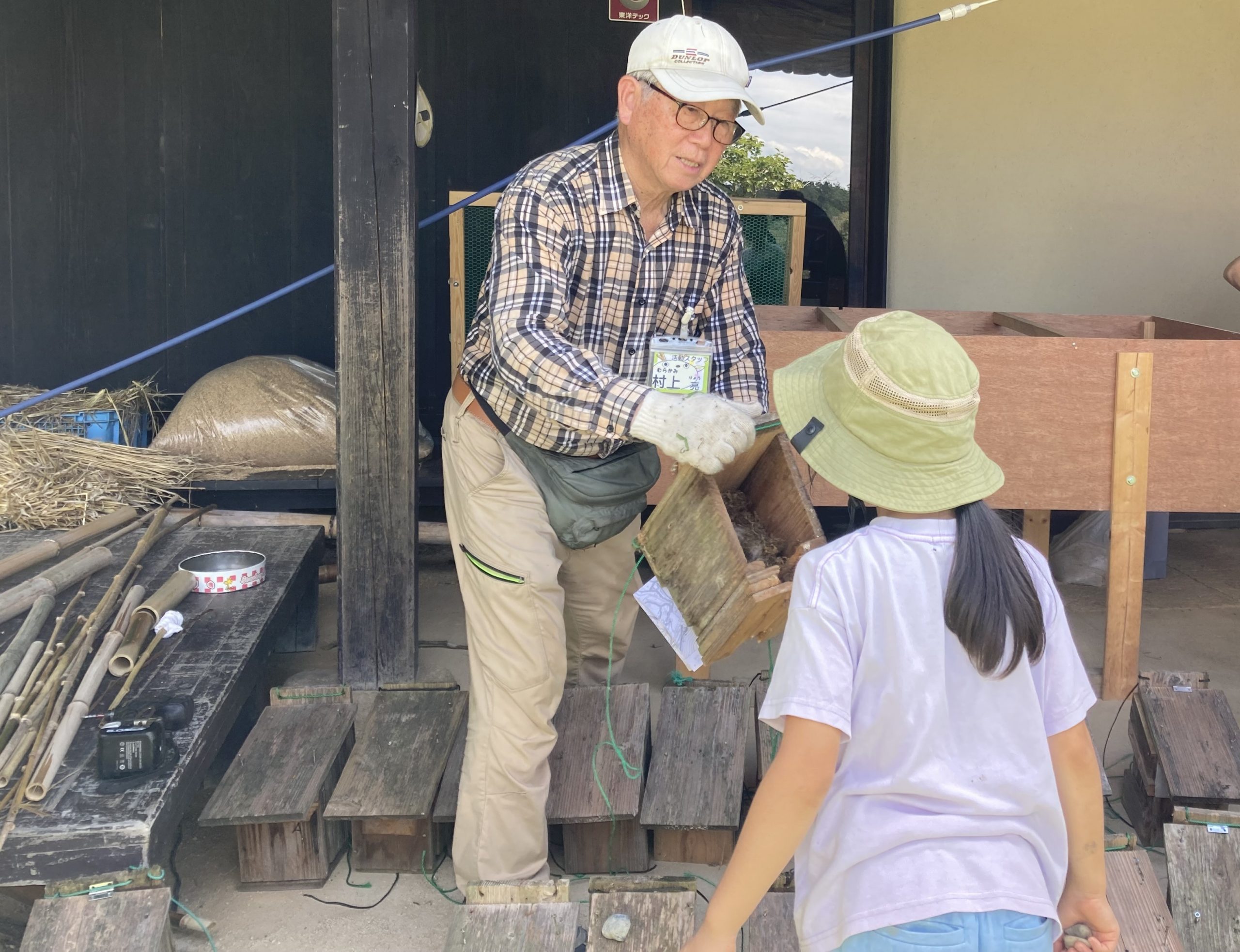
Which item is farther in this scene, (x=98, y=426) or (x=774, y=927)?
(x=98, y=426)

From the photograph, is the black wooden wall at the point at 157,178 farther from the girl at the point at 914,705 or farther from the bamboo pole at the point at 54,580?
the girl at the point at 914,705

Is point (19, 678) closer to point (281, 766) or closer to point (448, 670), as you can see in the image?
point (281, 766)

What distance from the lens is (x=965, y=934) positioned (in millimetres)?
1435

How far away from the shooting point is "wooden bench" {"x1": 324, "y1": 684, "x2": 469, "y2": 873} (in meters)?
2.79

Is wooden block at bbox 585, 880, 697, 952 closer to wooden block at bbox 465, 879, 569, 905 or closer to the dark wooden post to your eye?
wooden block at bbox 465, 879, 569, 905

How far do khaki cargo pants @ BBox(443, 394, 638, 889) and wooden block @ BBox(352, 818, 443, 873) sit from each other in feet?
0.75

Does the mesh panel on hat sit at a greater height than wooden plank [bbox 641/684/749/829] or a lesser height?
greater

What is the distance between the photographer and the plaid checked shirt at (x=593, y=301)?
2.29 meters

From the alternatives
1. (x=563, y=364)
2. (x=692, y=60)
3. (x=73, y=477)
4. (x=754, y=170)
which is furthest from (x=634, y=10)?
(x=563, y=364)

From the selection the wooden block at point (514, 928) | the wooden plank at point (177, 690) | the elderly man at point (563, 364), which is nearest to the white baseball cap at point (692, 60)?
the elderly man at point (563, 364)

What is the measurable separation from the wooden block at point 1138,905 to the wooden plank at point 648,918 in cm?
82

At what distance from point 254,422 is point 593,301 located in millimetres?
2691

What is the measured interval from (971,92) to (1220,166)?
1270mm

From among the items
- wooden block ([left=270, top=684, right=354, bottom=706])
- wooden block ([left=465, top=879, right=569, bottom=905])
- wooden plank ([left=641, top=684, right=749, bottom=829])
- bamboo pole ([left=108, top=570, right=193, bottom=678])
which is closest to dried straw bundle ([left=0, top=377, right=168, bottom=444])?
bamboo pole ([left=108, top=570, right=193, bottom=678])
